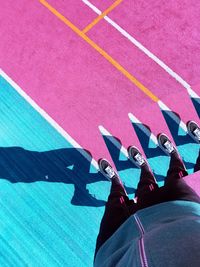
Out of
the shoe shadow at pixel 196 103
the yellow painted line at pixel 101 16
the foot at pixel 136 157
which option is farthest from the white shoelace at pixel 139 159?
the yellow painted line at pixel 101 16

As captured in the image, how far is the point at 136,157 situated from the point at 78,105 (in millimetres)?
938

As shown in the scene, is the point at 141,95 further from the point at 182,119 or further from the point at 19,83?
the point at 19,83

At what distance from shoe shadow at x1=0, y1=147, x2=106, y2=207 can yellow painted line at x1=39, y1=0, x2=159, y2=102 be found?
105cm

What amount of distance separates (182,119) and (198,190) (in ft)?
2.77

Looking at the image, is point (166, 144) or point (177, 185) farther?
point (166, 144)

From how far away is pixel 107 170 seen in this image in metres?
3.97

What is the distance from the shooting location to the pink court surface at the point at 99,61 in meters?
4.16

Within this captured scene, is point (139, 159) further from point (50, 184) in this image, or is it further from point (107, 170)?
point (50, 184)

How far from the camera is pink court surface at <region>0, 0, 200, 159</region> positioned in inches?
164

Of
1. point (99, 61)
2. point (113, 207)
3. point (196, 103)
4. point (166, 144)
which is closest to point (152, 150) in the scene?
point (166, 144)

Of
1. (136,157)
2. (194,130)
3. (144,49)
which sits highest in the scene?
(144,49)

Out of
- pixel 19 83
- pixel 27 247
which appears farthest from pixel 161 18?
pixel 27 247

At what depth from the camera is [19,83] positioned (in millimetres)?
4289

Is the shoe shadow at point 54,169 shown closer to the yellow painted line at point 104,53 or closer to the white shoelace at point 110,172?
the white shoelace at point 110,172
